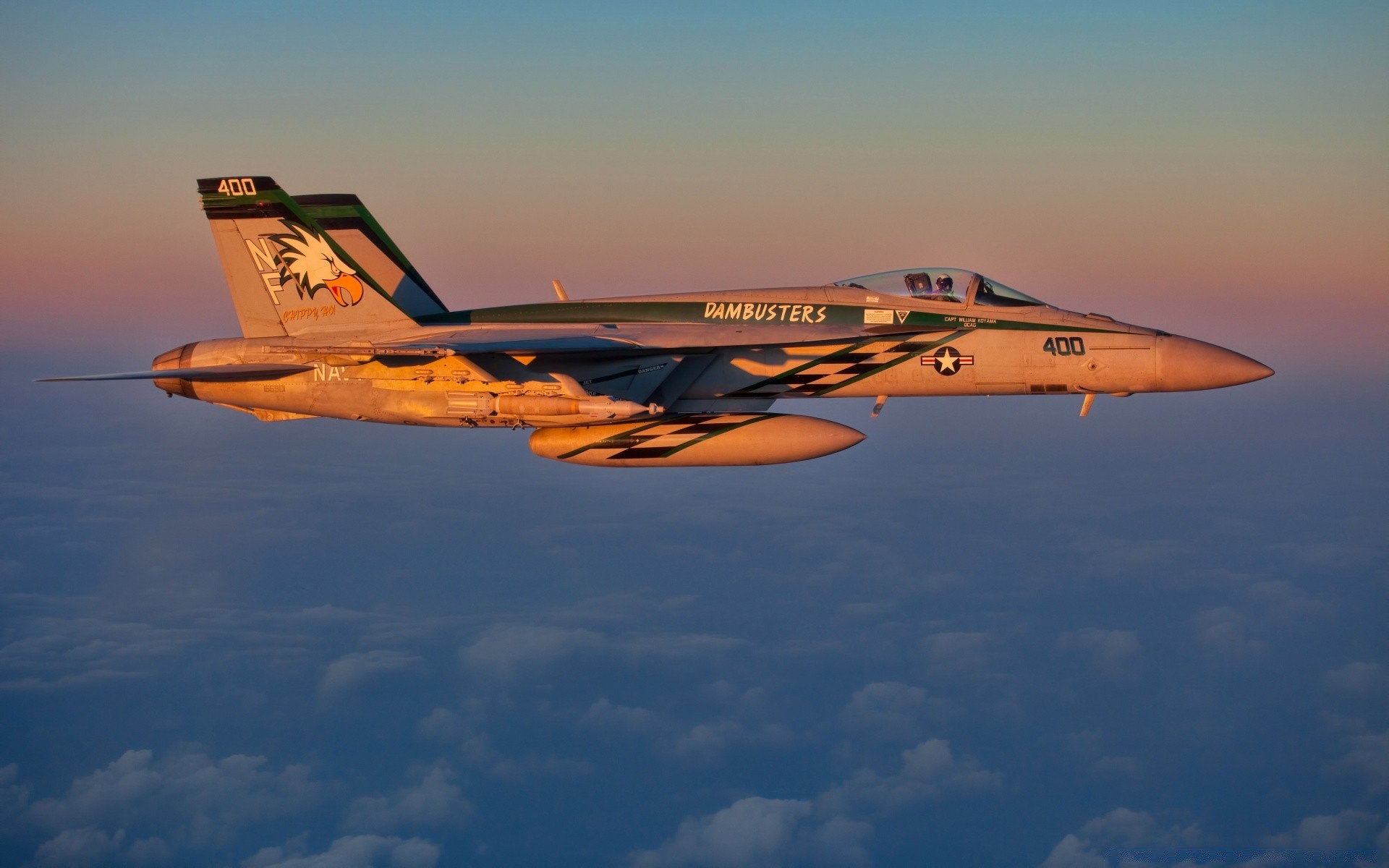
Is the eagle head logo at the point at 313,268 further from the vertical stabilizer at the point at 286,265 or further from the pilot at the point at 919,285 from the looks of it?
the pilot at the point at 919,285

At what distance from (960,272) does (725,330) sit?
3.55m

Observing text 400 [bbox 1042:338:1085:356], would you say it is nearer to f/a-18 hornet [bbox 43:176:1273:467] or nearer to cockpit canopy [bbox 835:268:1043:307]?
f/a-18 hornet [bbox 43:176:1273:467]

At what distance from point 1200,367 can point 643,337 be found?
7.80 metres

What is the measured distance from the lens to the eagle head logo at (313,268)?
16656 mm

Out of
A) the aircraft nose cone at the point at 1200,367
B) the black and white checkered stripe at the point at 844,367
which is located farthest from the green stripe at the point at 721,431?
the aircraft nose cone at the point at 1200,367

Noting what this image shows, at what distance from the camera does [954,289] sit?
1520cm

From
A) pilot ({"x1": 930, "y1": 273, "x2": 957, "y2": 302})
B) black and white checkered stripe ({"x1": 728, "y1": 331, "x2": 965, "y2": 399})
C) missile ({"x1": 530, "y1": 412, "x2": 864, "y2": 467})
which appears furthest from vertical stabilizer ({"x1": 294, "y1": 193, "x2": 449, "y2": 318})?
pilot ({"x1": 930, "y1": 273, "x2": 957, "y2": 302})

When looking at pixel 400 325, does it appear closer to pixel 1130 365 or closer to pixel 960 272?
pixel 960 272

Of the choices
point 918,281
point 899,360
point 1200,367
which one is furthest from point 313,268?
point 1200,367

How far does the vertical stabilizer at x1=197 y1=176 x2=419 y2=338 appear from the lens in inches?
655

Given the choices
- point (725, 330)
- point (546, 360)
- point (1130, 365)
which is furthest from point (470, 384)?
point (1130, 365)

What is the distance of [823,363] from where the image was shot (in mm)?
15703

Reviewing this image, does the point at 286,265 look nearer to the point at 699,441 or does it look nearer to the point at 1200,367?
the point at 699,441

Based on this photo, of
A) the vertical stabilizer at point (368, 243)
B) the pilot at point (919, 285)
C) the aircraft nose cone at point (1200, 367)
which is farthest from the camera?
the vertical stabilizer at point (368, 243)
